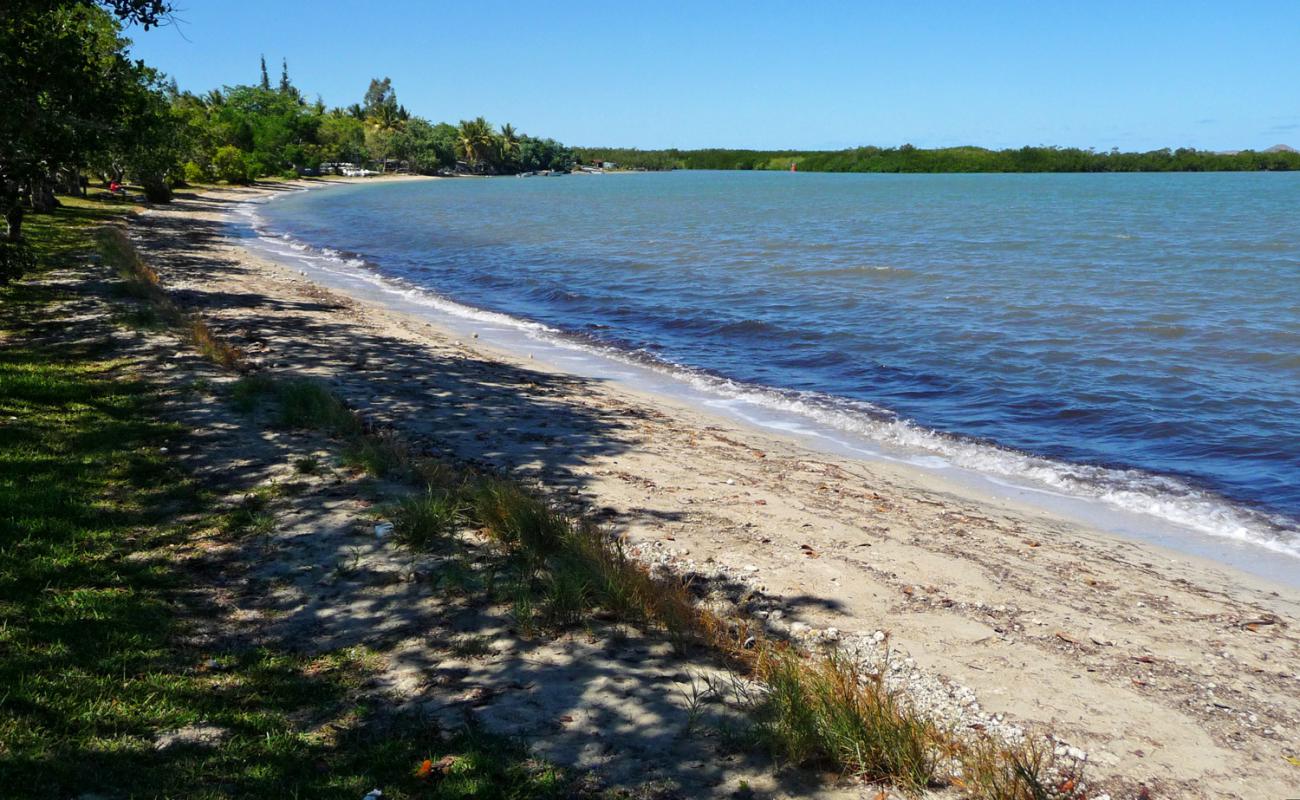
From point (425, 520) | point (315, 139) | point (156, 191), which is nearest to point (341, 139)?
point (315, 139)

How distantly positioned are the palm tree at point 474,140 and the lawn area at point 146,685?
568ft

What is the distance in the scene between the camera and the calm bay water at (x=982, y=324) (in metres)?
11.4

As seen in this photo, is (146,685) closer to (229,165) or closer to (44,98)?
(44,98)

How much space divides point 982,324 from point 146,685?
63.6ft

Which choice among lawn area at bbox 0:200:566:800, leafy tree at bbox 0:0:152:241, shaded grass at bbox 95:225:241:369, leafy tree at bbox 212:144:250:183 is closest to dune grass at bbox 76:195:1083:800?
lawn area at bbox 0:200:566:800

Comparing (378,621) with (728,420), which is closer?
(378,621)

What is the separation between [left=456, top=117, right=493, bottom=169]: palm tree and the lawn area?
173m

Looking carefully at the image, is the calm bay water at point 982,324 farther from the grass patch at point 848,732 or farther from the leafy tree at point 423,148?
the leafy tree at point 423,148

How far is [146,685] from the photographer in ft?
13.7

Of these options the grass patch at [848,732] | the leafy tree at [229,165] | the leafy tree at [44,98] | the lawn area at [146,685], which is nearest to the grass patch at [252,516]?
the lawn area at [146,685]

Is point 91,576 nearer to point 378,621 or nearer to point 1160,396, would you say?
point 378,621

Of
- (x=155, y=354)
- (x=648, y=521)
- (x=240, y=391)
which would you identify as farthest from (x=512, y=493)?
(x=155, y=354)

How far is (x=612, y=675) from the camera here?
4.64 m

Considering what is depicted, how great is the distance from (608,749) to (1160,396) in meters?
13.3
